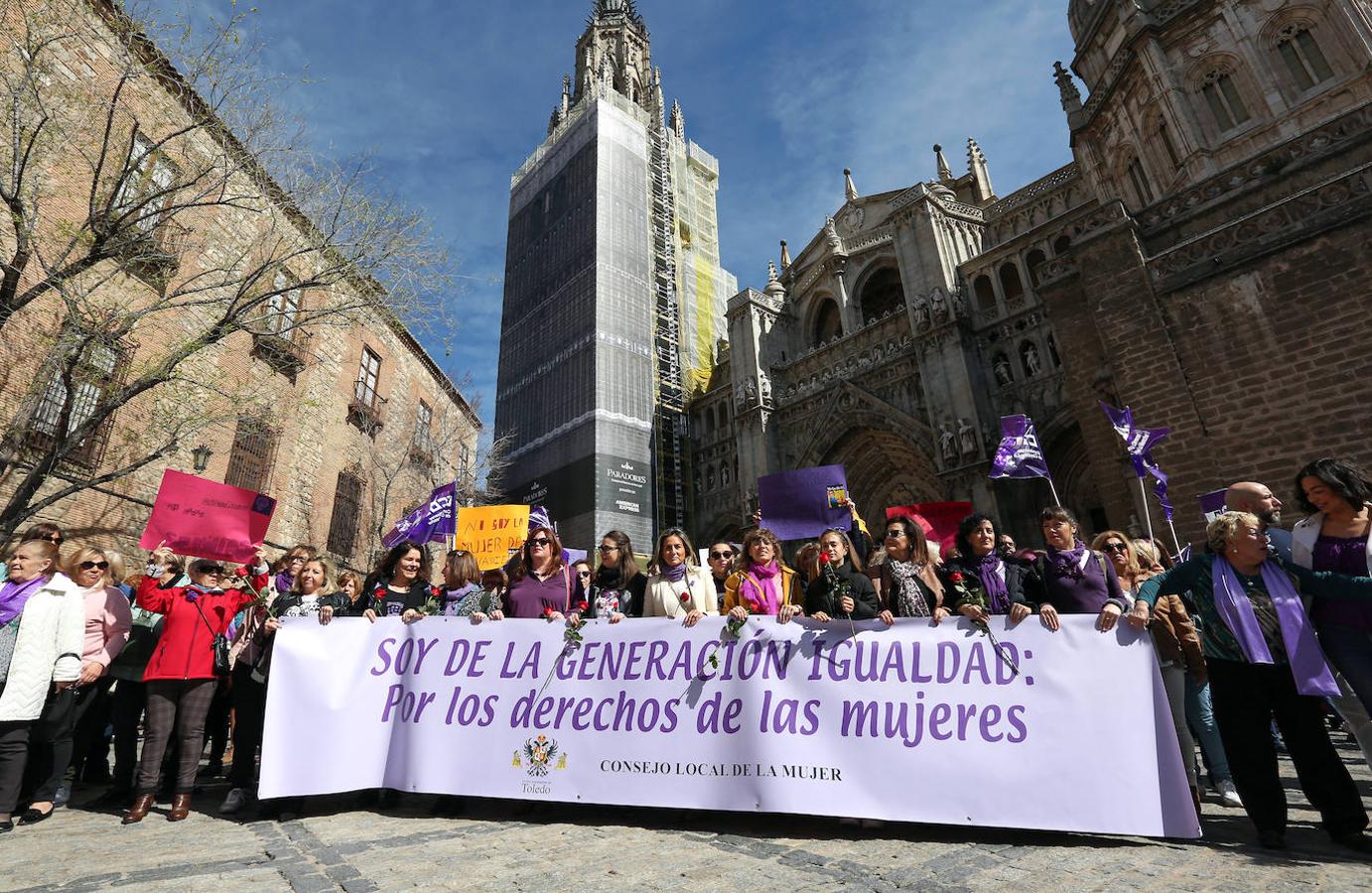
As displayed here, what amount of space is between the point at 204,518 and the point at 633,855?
7.48 meters

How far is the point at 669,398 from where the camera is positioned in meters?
32.3

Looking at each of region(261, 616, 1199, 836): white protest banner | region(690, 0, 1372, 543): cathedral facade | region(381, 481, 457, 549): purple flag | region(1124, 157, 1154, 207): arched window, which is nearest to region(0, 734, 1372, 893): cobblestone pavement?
region(261, 616, 1199, 836): white protest banner

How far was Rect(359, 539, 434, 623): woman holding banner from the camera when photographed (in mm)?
4727

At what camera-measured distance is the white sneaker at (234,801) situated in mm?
4230

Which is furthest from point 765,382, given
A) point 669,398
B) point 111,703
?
point 111,703

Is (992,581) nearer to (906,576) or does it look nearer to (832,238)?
(906,576)

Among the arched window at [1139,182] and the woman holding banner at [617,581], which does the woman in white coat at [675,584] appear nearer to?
the woman holding banner at [617,581]

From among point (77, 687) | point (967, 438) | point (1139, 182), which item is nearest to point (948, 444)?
point (967, 438)

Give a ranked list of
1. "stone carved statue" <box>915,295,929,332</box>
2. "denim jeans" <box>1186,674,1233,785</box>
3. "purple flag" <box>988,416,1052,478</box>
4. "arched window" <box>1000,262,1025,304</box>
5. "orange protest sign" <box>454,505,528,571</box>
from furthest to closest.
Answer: "stone carved statue" <box>915,295,929,332</box>
"arched window" <box>1000,262,1025,304</box>
"orange protest sign" <box>454,505,528,571</box>
"purple flag" <box>988,416,1052,478</box>
"denim jeans" <box>1186,674,1233,785</box>

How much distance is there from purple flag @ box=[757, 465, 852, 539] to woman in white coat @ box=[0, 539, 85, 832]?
8.15 m

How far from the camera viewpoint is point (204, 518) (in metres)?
7.73

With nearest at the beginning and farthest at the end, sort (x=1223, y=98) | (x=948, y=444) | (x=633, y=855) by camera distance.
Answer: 1. (x=633, y=855)
2. (x=1223, y=98)
3. (x=948, y=444)

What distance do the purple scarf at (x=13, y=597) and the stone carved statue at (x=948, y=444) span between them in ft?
66.4

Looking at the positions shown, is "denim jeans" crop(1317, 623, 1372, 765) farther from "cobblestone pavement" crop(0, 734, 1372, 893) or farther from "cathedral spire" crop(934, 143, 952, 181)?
"cathedral spire" crop(934, 143, 952, 181)
